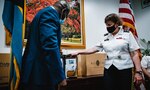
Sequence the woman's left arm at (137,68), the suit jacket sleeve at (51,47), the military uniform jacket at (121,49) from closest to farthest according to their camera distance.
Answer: the suit jacket sleeve at (51,47), the woman's left arm at (137,68), the military uniform jacket at (121,49)

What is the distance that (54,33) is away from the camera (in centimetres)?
146

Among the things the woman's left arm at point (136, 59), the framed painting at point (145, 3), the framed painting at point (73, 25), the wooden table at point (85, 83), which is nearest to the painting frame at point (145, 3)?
the framed painting at point (145, 3)

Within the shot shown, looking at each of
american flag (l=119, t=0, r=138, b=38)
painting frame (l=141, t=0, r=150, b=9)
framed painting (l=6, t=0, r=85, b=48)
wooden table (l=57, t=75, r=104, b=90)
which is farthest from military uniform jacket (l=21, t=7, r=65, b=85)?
painting frame (l=141, t=0, r=150, b=9)

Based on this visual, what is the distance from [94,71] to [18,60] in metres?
1.62

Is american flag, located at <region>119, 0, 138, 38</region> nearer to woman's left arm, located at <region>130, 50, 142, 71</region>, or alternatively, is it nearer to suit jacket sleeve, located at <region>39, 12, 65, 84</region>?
woman's left arm, located at <region>130, 50, 142, 71</region>

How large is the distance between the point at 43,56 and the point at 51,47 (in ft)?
0.43

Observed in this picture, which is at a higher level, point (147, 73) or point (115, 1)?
point (115, 1)

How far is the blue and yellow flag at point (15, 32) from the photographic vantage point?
157cm

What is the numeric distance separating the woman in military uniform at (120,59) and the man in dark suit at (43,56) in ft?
2.78

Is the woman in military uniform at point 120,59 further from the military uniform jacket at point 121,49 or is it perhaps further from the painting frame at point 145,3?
the painting frame at point 145,3

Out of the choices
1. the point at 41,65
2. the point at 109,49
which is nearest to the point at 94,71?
the point at 109,49

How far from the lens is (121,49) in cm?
219

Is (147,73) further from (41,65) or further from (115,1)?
(41,65)

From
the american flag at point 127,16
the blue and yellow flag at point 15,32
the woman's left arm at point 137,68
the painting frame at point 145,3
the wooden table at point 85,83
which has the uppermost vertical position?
the painting frame at point 145,3
